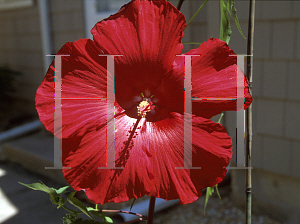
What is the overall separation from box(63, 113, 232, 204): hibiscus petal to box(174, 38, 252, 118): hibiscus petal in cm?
2

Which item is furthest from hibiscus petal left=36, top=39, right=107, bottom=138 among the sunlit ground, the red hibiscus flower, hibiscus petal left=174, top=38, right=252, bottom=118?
the sunlit ground

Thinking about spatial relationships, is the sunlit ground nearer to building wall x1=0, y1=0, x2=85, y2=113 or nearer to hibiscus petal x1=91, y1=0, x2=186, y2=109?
building wall x1=0, y1=0, x2=85, y2=113

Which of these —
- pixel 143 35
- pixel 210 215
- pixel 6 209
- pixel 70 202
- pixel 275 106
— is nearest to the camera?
pixel 143 35

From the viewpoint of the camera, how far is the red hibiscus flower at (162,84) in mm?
383

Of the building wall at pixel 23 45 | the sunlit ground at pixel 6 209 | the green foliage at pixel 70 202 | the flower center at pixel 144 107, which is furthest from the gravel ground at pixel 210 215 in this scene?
the building wall at pixel 23 45

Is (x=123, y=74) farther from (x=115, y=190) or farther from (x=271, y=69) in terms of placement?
(x=271, y=69)

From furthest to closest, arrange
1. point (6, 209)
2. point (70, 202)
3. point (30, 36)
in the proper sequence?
point (30, 36) → point (6, 209) → point (70, 202)

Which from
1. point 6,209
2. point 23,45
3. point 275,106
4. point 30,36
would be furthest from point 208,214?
point 23,45

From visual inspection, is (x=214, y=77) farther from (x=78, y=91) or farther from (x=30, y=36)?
(x=30, y=36)

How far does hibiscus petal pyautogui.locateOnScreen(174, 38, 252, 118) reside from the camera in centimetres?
38

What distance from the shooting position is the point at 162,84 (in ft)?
1.37

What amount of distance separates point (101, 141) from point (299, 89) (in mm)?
1969

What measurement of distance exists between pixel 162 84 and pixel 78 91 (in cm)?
11

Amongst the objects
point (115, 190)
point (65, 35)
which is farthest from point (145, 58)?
point (65, 35)
